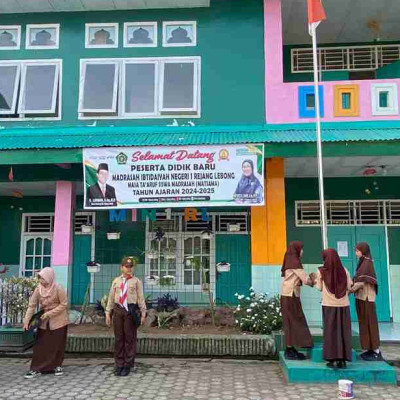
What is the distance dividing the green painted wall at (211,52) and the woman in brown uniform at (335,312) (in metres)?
3.76

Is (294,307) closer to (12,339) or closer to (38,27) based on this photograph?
(12,339)

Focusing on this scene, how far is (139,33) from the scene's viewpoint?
940 centimetres

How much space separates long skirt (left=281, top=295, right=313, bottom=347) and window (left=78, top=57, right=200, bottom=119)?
423 cm

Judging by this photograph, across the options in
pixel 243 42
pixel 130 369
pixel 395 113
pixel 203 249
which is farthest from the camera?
pixel 203 249

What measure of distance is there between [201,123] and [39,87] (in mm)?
3375

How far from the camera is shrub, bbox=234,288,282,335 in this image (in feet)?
24.2

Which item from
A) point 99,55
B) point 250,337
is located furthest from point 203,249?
point 99,55

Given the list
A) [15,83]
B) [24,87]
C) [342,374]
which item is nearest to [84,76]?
[24,87]

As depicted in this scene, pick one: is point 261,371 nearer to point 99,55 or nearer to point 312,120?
point 312,120

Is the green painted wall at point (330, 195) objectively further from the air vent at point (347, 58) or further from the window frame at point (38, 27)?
the window frame at point (38, 27)

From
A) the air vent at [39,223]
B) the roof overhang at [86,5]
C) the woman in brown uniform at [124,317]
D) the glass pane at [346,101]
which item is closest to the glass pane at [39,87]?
the roof overhang at [86,5]

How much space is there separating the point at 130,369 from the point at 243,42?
20.7ft

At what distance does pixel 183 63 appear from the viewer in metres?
9.18

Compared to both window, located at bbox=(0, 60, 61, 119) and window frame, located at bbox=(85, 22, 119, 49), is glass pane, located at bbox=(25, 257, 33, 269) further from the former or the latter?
window frame, located at bbox=(85, 22, 119, 49)
